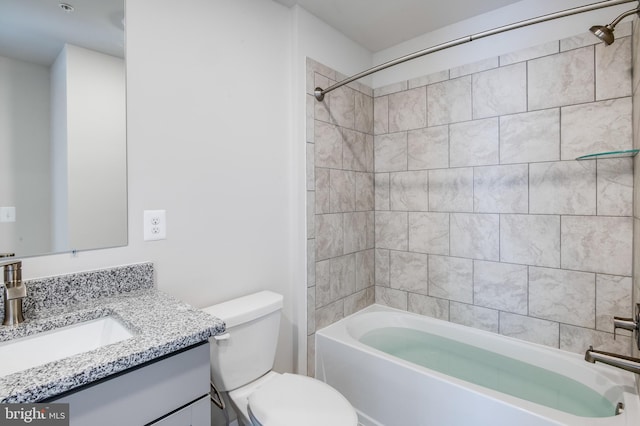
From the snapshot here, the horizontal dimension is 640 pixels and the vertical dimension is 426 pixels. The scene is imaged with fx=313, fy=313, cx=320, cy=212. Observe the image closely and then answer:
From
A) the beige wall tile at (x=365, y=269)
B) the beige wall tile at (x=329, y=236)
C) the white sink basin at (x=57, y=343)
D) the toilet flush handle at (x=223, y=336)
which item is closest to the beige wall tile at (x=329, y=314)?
the beige wall tile at (x=365, y=269)

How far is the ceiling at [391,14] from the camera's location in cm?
191

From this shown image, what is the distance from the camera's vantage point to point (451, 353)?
6.70ft

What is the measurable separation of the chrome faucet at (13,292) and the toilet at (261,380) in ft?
2.17

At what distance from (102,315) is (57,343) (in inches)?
5.4

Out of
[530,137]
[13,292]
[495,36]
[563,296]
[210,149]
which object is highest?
[495,36]

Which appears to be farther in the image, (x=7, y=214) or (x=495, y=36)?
(x=495, y=36)

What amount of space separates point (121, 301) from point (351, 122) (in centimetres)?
182

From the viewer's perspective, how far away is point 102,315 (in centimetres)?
111

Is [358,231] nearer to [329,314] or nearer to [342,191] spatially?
[342,191]

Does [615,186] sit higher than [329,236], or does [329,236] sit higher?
[615,186]

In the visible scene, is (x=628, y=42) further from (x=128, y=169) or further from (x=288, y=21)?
(x=128, y=169)

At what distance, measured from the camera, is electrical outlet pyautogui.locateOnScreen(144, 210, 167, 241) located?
137 centimetres

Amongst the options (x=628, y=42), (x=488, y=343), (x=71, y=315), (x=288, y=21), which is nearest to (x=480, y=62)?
(x=628, y=42)

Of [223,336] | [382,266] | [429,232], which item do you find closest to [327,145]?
[429,232]
